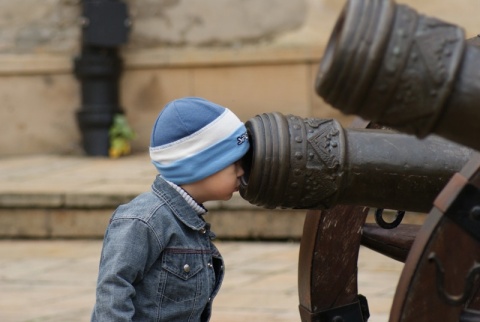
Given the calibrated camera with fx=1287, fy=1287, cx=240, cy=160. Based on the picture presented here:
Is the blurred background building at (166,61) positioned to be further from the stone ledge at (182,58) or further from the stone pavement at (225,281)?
the stone pavement at (225,281)

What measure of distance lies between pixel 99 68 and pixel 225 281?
3066 millimetres

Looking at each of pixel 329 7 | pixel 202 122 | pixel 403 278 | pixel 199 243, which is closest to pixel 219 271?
pixel 199 243

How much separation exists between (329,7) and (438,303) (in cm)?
587

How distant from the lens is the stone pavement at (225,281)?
5020mm

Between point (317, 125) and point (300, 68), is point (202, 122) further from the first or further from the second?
point (300, 68)

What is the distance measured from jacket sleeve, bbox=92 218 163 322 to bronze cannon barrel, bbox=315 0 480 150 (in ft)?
3.31

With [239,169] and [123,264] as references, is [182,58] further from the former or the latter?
[123,264]

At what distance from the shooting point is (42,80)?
28.5 ft

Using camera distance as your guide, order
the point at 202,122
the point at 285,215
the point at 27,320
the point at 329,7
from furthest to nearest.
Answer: the point at 329,7, the point at 285,215, the point at 27,320, the point at 202,122

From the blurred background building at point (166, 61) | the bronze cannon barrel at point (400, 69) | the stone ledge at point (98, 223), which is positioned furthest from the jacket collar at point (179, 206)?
the blurred background building at point (166, 61)

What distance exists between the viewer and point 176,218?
10.2ft

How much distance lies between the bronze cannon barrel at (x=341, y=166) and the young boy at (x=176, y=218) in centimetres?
19

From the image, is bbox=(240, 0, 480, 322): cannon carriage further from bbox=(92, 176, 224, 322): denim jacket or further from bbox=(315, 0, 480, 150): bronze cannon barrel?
bbox=(92, 176, 224, 322): denim jacket

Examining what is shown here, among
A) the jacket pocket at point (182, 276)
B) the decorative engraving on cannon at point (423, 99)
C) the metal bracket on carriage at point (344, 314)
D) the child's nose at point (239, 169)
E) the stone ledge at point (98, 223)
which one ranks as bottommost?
the stone ledge at point (98, 223)
